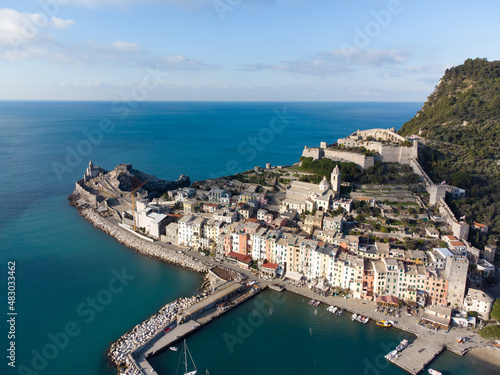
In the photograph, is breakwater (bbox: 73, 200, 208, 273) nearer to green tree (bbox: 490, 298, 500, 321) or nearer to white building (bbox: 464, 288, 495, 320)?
white building (bbox: 464, 288, 495, 320)

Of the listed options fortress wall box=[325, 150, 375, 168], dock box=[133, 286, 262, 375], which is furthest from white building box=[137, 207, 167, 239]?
fortress wall box=[325, 150, 375, 168]

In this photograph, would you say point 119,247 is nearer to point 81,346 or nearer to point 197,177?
point 81,346

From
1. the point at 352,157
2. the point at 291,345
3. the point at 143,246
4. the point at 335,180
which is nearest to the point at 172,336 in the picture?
the point at 291,345

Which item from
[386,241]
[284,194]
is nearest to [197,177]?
[284,194]

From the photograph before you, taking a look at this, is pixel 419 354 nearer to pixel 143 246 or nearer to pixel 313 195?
pixel 313 195

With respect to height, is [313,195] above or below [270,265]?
above

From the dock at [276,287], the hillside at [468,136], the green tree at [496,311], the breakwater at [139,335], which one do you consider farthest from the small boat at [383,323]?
the hillside at [468,136]
